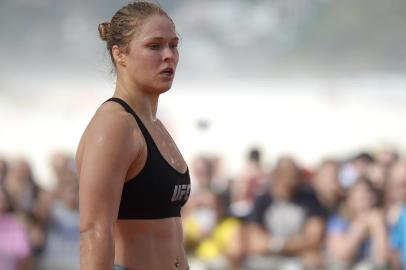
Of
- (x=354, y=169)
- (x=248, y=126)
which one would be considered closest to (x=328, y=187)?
(x=354, y=169)

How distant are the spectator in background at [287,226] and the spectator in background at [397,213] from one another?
489 mm

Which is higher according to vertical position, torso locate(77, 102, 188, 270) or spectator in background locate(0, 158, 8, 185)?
spectator in background locate(0, 158, 8, 185)

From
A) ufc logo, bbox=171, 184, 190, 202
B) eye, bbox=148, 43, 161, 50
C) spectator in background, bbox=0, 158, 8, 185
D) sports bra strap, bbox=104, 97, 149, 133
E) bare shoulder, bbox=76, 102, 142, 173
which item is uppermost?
eye, bbox=148, 43, 161, 50

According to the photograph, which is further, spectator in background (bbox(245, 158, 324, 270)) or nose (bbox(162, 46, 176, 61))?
spectator in background (bbox(245, 158, 324, 270))

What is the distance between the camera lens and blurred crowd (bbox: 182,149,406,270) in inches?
256

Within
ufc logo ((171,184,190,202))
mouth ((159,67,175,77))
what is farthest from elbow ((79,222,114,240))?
mouth ((159,67,175,77))

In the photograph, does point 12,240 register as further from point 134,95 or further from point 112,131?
point 112,131

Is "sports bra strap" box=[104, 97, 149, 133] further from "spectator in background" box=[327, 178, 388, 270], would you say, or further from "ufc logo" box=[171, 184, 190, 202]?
"spectator in background" box=[327, 178, 388, 270]

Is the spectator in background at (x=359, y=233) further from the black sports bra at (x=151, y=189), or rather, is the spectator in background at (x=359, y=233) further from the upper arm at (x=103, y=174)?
the upper arm at (x=103, y=174)

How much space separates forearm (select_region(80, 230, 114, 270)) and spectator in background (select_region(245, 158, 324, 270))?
169 inches

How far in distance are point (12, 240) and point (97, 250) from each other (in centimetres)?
487

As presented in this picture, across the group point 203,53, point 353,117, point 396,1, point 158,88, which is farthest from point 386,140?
point 158,88

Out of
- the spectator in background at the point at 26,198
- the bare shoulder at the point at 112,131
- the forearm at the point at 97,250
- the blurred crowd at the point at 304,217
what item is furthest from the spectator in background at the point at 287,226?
the forearm at the point at 97,250

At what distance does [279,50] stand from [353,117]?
78 cm
